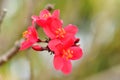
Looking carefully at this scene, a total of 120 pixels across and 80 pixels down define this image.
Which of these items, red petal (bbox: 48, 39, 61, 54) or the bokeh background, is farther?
the bokeh background

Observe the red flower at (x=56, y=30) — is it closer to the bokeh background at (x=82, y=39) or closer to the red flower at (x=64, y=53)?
the red flower at (x=64, y=53)

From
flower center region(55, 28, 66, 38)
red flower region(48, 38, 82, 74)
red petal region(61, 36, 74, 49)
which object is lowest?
red flower region(48, 38, 82, 74)

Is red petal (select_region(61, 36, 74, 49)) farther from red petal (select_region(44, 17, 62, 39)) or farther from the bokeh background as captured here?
the bokeh background

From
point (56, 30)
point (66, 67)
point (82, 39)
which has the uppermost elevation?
point (82, 39)

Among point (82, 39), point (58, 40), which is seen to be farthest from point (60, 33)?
point (82, 39)

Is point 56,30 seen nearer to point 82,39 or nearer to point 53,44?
point 53,44

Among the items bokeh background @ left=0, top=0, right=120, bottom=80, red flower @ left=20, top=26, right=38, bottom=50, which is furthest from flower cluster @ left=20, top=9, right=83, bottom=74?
bokeh background @ left=0, top=0, right=120, bottom=80

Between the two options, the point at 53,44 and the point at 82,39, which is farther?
the point at 82,39
